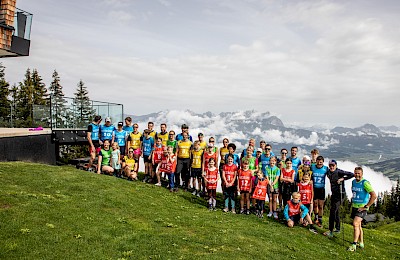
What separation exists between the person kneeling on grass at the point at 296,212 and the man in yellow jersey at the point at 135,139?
31.6 ft

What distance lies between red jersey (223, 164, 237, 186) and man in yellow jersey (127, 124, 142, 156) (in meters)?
6.02

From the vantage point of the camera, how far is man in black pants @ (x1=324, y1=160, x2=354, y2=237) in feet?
50.1

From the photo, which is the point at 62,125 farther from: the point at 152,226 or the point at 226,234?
the point at 226,234

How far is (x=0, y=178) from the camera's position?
48.8ft

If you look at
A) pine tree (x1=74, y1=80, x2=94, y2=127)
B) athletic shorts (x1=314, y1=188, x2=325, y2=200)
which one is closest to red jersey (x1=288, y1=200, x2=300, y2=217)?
athletic shorts (x1=314, y1=188, x2=325, y2=200)

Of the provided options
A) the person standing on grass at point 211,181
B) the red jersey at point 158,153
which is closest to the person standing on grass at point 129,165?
the red jersey at point 158,153

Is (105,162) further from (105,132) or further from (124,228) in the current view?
(124,228)

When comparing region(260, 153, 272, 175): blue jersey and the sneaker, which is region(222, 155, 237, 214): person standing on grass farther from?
the sneaker

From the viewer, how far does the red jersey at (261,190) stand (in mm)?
16797

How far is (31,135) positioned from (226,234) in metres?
16.2

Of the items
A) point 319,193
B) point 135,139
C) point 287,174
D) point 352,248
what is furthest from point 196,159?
point 352,248

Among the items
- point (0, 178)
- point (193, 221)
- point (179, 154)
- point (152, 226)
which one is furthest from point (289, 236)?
point (0, 178)

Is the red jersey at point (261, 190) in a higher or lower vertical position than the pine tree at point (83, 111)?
lower

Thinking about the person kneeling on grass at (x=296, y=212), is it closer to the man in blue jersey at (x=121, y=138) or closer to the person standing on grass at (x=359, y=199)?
the person standing on grass at (x=359, y=199)
